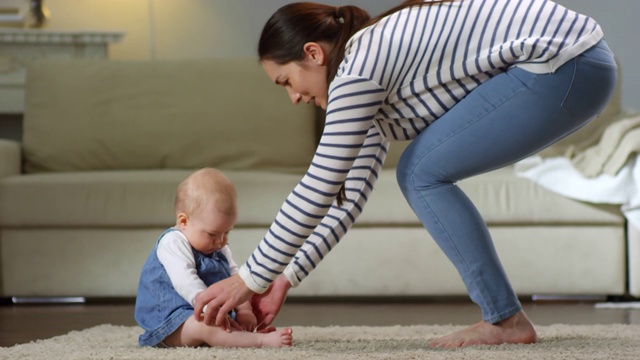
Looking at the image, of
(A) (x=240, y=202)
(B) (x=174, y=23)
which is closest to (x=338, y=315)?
(A) (x=240, y=202)

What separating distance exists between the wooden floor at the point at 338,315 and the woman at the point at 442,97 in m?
0.72

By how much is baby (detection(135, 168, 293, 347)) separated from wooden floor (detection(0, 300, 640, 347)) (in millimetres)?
444

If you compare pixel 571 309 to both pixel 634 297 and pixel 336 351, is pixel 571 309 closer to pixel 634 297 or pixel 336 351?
pixel 634 297

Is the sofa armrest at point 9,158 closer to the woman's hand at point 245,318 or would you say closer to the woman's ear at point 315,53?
the woman's hand at point 245,318

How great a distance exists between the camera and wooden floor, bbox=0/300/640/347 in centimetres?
231

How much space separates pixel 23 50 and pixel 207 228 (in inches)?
96.5

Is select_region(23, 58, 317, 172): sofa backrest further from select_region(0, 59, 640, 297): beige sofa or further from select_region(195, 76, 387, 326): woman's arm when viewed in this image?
select_region(195, 76, 387, 326): woman's arm

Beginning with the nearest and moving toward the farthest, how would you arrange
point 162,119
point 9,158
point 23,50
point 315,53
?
1. point 315,53
2. point 9,158
3. point 162,119
4. point 23,50

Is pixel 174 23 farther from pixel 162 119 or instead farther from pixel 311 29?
pixel 311 29

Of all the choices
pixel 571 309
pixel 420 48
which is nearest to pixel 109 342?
pixel 420 48

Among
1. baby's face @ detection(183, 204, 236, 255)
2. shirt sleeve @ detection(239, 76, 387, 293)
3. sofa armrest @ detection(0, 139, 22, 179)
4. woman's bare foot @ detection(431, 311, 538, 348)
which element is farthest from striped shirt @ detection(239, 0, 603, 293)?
sofa armrest @ detection(0, 139, 22, 179)

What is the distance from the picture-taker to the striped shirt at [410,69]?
149 centimetres

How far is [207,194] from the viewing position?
5.70 ft

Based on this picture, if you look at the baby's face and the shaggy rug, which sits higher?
the baby's face
